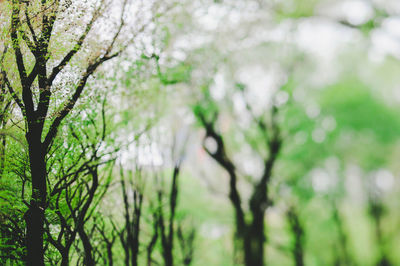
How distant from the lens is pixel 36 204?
333 cm

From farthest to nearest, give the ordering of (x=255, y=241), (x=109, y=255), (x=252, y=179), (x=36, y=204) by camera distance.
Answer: (x=252, y=179) < (x=255, y=241) < (x=109, y=255) < (x=36, y=204)

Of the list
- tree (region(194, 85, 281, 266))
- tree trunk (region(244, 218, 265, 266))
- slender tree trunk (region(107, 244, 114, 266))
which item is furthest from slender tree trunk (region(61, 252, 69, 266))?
tree trunk (region(244, 218, 265, 266))

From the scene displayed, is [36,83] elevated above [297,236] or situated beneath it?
elevated above

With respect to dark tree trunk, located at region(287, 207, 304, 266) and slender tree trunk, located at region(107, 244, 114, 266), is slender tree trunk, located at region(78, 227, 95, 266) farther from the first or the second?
dark tree trunk, located at region(287, 207, 304, 266)

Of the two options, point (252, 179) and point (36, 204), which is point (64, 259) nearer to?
point (36, 204)

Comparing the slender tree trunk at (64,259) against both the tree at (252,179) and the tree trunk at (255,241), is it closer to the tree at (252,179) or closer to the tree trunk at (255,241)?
the tree at (252,179)

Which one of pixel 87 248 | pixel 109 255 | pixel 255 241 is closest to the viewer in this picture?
pixel 87 248

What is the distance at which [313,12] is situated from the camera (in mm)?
6898

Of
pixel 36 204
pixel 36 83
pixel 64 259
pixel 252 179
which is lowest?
pixel 64 259

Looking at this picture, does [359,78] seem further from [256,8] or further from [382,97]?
[256,8]

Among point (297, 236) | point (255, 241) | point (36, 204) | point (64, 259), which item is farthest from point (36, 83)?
point (297, 236)

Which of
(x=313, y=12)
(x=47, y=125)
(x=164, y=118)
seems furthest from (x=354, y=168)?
(x=47, y=125)

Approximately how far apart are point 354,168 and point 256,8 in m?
5.27

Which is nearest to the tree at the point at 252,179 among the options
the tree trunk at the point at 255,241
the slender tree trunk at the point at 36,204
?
the tree trunk at the point at 255,241
